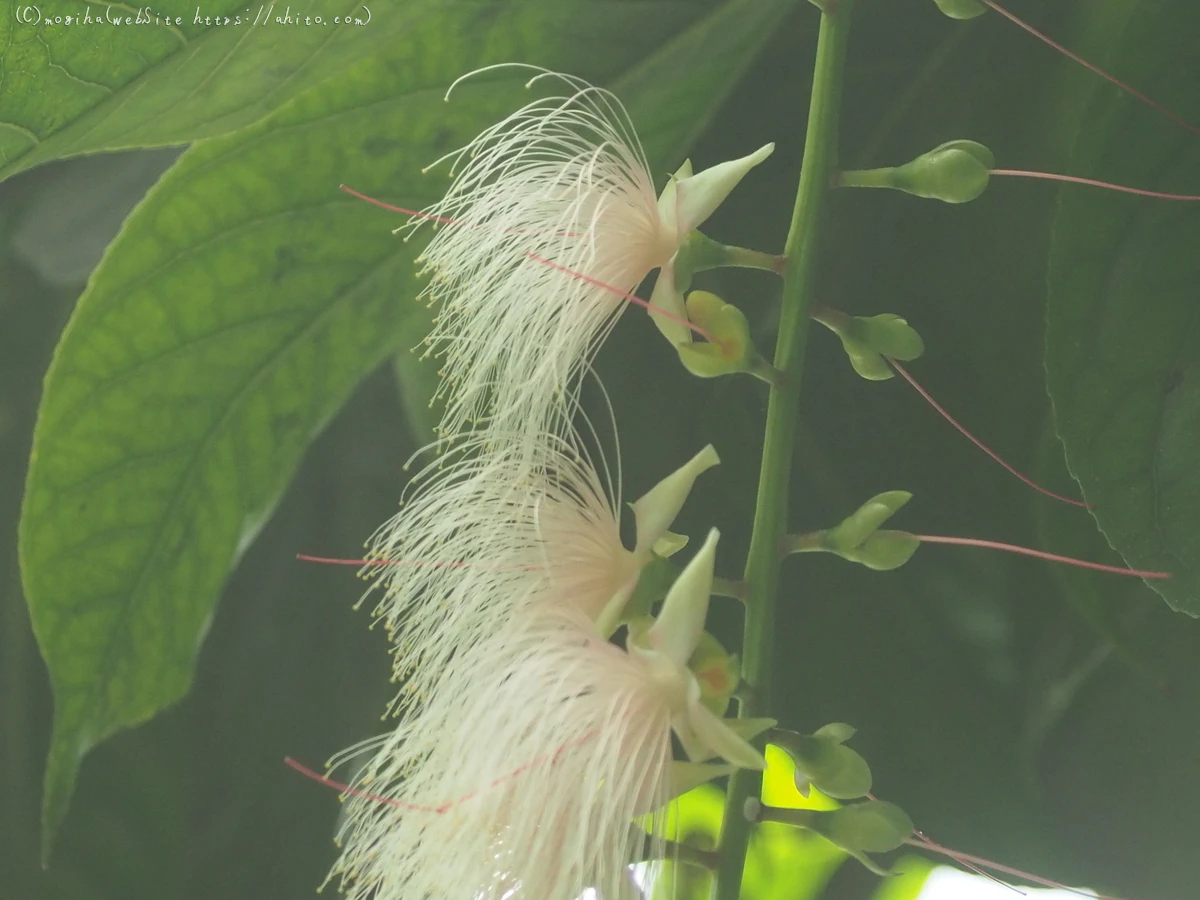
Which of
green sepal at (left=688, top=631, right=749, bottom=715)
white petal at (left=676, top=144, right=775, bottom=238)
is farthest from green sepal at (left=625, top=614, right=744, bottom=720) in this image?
white petal at (left=676, top=144, right=775, bottom=238)

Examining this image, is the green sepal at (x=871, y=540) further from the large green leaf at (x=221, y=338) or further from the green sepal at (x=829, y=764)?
the large green leaf at (x=221, y=338)

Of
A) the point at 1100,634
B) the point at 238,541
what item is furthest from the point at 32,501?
the point at 1100,634

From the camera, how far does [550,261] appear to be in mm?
339

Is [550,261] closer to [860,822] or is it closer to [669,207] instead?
[669,207]

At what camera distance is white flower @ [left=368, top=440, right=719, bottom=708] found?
341mm

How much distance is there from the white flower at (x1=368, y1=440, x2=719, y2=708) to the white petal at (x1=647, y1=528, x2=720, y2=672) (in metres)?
0.05

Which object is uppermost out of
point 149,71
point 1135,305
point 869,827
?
point 149,71

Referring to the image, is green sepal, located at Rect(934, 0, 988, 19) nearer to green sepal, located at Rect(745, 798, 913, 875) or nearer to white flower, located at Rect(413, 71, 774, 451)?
white flower, located at Rect(413, 71, 774, 451)

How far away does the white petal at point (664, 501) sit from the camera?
1.00ft

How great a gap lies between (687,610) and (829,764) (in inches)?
2.6

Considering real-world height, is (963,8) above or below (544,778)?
above

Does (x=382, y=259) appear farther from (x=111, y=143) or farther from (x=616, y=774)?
(x=616, y=774)

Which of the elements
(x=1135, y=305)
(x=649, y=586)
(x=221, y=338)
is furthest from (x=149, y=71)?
(x=1135, y=305)

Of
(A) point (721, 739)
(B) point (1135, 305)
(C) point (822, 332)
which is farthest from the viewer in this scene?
(C) point (822, 332)
